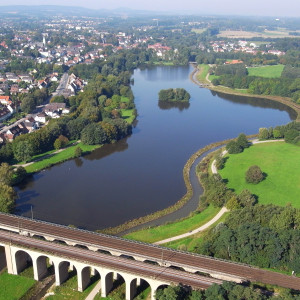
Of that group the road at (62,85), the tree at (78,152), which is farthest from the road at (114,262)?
the road at (62,85)

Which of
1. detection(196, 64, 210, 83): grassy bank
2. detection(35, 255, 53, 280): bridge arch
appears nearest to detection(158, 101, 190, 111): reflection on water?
detection(196, 64, 210, 83): grassy bank

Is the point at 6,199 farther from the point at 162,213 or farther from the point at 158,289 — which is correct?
the point at 158,289

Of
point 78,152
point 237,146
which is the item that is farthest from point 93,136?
point 237,146

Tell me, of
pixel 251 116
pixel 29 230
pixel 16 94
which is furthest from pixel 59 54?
pixel 29 230

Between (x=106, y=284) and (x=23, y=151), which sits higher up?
(x=23, y=151)

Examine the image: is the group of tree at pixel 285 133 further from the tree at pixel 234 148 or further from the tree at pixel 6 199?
the tree at pixel 6 199

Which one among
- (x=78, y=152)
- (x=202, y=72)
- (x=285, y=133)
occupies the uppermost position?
(x=202, y=72)

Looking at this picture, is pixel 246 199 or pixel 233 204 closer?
pixel 233 204

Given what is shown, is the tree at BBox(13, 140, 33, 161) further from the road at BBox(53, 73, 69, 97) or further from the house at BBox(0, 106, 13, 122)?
the road at BBox(53, 73, 69, 97)
